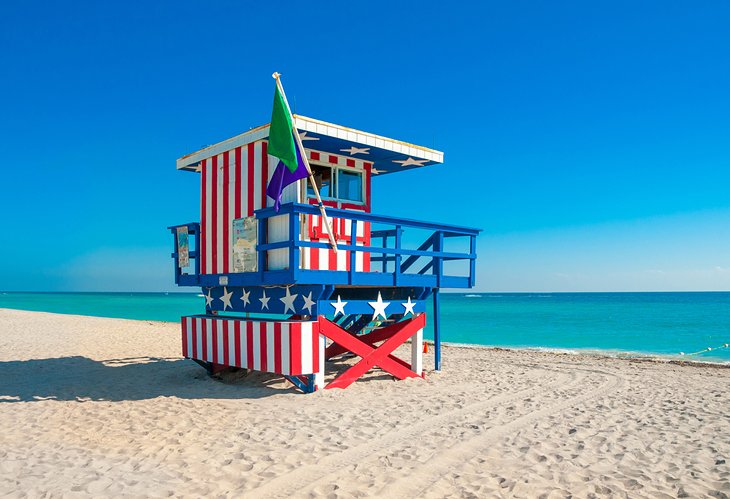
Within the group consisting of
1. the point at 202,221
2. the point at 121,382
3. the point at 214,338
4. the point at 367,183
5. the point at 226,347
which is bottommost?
the point at 121,382

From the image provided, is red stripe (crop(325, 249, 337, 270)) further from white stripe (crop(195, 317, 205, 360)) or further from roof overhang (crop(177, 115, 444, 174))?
white stripe (crop(195, 317, 205, 360))

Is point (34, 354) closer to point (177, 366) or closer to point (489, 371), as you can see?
point (177, 366)

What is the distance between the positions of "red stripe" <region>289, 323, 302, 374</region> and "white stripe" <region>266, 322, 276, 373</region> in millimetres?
396

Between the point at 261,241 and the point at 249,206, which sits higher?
the point at 249,206

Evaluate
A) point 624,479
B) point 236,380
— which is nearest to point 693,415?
point 624,479

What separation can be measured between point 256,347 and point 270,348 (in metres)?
0.40

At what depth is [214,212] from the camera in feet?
34.7

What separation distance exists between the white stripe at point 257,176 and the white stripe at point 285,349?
219cm

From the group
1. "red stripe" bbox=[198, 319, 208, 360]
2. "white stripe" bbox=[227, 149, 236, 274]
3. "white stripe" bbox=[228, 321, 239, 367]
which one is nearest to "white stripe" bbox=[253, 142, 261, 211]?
"white stripe" bbox=[227, 149, 236, 274]

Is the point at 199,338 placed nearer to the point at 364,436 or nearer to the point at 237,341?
the point at 237,341

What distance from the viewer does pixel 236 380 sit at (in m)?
10.4

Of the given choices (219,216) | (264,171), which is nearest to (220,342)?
(219,216)

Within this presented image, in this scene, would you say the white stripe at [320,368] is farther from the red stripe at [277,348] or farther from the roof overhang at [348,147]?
the roof overhang at [348,147]

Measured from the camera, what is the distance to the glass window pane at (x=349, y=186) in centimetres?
1028
